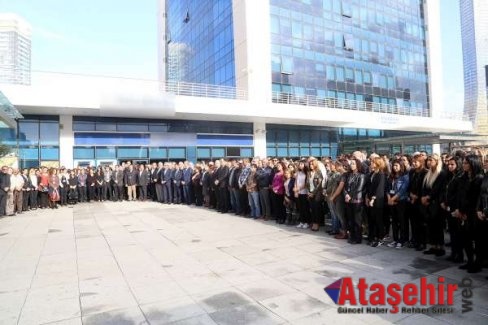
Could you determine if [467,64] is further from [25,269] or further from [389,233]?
[25,269]

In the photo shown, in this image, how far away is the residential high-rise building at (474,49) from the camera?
45469mm

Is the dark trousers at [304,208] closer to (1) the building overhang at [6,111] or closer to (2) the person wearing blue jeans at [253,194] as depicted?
(2) the person wearing blue jeans at [253,194]

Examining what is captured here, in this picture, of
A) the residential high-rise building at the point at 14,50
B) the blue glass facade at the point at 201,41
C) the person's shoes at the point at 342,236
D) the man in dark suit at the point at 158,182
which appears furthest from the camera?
the blue glass facade at the point at 201,41

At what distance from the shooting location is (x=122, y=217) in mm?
11430

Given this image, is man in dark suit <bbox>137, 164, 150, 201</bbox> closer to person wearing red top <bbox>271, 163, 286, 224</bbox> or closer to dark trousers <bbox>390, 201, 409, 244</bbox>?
person wearing red top <bbox>271, 163, 286, 224</bbox>

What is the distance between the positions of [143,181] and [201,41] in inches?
760

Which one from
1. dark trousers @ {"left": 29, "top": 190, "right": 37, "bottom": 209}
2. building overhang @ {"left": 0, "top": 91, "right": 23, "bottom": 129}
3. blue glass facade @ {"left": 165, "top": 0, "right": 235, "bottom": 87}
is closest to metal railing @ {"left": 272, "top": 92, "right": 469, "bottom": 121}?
blue glass facade @ {"left": 165, "top": 0, "right": 235, "bottom": 87}

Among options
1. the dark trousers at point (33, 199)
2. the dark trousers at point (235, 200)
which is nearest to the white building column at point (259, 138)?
the dark trousers at point (235, 200)

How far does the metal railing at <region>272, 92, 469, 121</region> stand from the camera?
84.8 feet

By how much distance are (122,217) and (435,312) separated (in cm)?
979

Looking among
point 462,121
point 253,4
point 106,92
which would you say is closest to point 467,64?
point 462,121

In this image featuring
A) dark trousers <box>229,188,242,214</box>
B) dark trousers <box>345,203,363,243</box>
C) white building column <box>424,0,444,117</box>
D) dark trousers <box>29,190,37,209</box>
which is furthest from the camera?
white building column <box>424,0,444,117</box>

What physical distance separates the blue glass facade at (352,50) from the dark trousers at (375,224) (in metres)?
19.5

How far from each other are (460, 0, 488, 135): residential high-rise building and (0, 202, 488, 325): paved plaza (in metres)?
47.1
